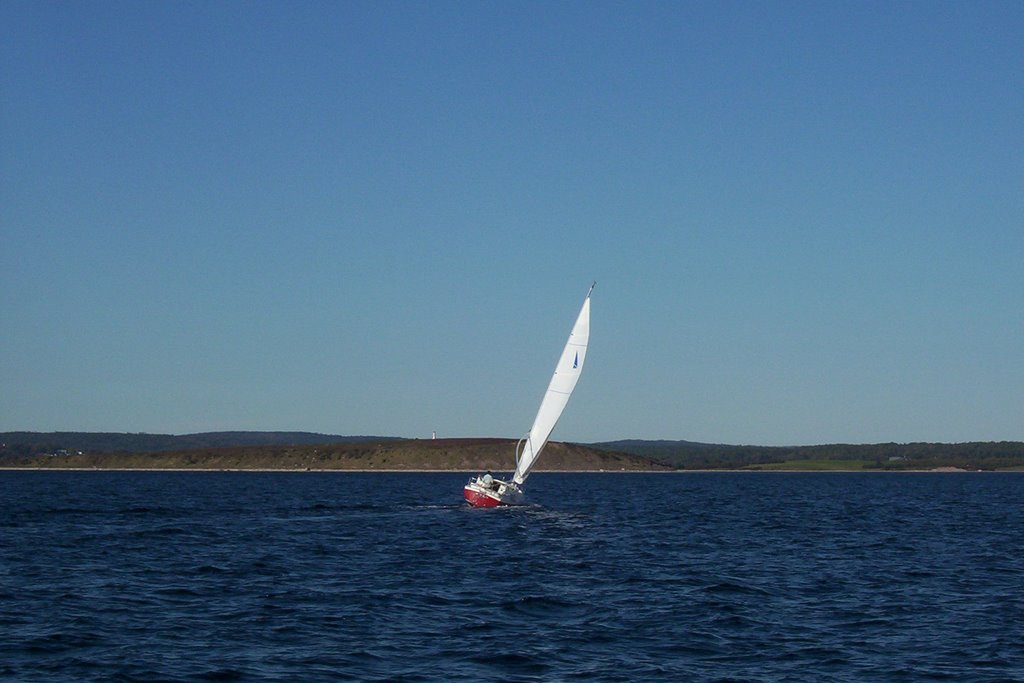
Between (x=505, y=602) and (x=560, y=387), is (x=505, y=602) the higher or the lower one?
the lower one

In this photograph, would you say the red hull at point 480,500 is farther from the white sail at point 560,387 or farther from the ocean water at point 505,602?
the ocean water at point 505,602

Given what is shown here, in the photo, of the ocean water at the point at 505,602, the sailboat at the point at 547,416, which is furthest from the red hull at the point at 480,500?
the ocean water at the point at 505,602

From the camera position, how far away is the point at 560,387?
77.0 m

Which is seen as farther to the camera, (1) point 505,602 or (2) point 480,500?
(2) point 480,500

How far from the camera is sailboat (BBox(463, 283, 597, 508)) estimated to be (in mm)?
75500

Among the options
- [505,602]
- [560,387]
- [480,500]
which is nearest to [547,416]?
[560,387]

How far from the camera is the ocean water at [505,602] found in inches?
979

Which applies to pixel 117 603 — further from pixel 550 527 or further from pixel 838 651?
pixel 550 527

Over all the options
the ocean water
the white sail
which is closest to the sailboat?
the white sail

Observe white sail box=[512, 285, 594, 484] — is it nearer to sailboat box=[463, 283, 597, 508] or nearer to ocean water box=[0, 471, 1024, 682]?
sailboat box=[463, 283, 597, 508]

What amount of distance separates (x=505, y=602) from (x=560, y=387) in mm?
43199

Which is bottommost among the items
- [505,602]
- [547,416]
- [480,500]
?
[505,602]

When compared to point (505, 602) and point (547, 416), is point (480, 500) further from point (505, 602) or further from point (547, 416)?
point (505, 602)

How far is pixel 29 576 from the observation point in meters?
39.2
